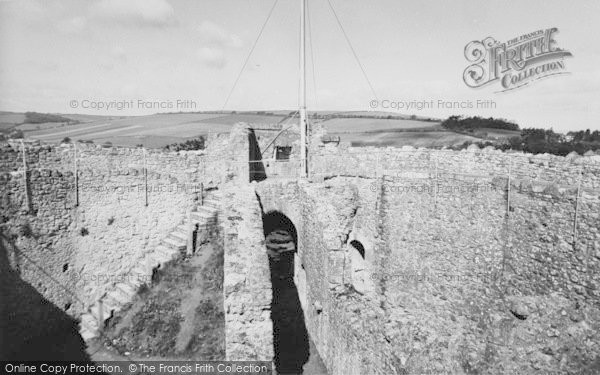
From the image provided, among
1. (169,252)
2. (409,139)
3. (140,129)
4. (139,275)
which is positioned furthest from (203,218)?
(140,129)

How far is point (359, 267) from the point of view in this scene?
43.5ft

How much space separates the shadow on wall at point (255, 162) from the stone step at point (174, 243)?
4.14 m

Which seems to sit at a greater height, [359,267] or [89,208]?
[89,208]

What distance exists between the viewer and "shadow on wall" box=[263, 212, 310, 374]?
35.3 ft

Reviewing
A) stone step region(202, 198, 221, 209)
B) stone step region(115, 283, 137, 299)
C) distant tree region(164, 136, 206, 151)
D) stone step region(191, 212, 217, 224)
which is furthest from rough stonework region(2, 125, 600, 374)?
distant tree region(164, 136, 206, 151)

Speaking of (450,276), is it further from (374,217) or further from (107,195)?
(107,195)

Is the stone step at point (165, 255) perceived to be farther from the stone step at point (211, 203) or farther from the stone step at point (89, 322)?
the stone step at point (89, 322)

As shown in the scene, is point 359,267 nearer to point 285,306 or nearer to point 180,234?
point 285,306

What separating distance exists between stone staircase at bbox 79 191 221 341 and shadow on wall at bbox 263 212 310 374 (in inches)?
86.9

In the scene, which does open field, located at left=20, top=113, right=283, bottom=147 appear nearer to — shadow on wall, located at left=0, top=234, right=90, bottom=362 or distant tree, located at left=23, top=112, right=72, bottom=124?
distant tree, located at left=23, top=112, right=72, bottom=124

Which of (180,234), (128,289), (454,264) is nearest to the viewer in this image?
(454,264)

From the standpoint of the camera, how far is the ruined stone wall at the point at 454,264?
296 inches

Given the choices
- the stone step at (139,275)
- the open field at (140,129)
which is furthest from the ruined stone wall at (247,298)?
the open field at (140,129)

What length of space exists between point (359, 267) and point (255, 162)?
20.3ft
